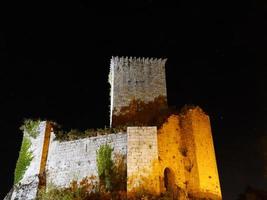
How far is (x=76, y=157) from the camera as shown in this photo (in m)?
25.8

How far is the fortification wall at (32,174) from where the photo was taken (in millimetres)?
25812

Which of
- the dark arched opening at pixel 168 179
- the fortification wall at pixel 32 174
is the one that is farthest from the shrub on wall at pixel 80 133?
the dark arched opening at pixel 168 179

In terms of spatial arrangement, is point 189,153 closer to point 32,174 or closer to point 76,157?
point 76,157

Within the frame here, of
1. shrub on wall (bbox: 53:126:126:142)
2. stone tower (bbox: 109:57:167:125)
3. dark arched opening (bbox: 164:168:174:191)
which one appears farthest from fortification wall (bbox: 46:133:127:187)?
stone tower (bbox: 109:57:167:125)

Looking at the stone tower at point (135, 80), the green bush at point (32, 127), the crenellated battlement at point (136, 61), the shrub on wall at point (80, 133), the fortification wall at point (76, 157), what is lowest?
the fortification wall at point (76, 157)

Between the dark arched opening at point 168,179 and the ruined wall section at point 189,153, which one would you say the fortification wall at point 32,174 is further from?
the ruined wall section at point 189,153

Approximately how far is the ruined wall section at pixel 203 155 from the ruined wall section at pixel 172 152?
784 mm

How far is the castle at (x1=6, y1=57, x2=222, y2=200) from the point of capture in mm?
23802

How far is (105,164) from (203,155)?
19.8 ft

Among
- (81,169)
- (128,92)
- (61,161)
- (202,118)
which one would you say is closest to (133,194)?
(81,169)

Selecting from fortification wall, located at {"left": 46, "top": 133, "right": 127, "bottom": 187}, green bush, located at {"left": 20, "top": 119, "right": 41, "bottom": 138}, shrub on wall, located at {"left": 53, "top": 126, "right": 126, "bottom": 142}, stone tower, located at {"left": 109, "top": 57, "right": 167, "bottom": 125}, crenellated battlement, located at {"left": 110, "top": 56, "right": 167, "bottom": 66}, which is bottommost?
fortification wall, located at {"left": 46, "top": 133, "right": 127, "bottom": 187}

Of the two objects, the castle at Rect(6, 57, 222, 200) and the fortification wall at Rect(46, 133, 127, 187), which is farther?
the fortification wall at Rect(46, 133, 127, 187)

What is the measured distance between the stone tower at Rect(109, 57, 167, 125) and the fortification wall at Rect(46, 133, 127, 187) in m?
5.04

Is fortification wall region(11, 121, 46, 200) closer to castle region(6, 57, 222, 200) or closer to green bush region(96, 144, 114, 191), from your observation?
castle region(6, 57, 222, 200)
